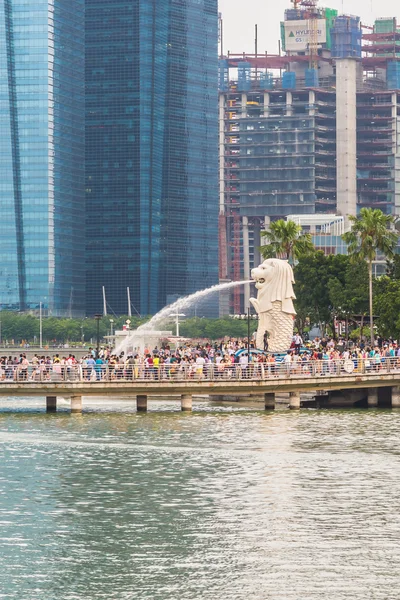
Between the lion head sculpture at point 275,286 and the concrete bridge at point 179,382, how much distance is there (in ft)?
27.4

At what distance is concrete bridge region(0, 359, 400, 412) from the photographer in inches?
3255

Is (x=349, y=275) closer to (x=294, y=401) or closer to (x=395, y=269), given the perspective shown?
(x=395, y=269)

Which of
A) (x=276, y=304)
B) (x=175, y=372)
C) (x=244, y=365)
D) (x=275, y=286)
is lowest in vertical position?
(x=175, y=372)

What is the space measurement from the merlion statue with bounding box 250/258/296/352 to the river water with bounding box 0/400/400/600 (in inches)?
674

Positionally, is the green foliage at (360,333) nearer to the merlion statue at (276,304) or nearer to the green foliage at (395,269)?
the green foliage at (395,269)

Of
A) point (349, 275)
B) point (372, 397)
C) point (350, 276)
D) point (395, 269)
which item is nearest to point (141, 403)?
point (372, 397)

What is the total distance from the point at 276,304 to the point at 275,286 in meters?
1.22

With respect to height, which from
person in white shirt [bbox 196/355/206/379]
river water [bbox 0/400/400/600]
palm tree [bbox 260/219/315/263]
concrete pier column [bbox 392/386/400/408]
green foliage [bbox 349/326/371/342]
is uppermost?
palm tree [bbox 260/219/315/263]

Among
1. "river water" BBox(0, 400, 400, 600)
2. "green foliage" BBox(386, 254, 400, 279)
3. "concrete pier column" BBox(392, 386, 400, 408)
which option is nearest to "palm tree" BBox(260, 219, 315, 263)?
"green foliage" BBox(386, 254, 400, 279)

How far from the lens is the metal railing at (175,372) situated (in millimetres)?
83312

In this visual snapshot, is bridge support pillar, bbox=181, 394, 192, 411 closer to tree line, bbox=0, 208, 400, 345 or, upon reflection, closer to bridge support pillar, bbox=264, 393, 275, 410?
bridge support pillar, bbox=264, 393, 275, 410

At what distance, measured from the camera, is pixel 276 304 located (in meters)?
96.1

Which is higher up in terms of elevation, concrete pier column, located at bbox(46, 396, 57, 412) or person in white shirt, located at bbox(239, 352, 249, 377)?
person in white shirt, located at bbox(239, 352, 249, 377)

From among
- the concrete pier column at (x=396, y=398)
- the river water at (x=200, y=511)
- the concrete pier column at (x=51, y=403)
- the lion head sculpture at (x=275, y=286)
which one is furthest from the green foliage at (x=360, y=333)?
the river water at (x=200, y=511)
